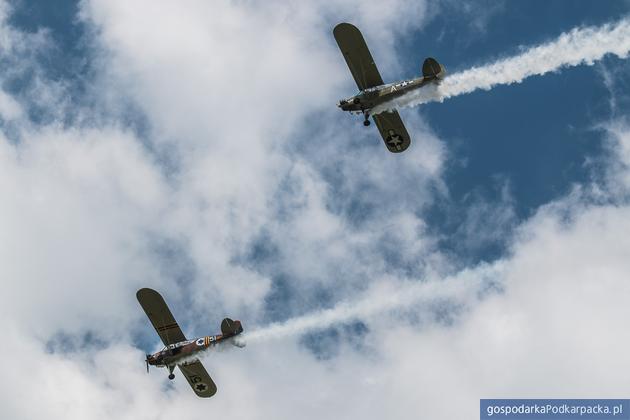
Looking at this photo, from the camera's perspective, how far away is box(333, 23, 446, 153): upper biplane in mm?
40812

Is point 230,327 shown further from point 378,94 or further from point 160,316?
point 378,94

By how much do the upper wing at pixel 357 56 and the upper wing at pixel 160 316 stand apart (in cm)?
1374

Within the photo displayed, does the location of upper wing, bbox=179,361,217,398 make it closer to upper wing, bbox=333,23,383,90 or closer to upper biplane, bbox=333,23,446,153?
upper biplane, bbox=333,23,446,153

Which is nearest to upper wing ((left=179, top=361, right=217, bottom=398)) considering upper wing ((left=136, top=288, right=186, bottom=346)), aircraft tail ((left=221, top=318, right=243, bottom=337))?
upper wing ((left=136, top=288, right=186, bottom=346))

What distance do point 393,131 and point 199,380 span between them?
16.6 meters

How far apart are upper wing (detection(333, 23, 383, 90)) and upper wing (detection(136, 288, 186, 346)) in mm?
13736

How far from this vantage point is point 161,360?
158 ft

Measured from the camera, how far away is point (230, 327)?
45281 mm

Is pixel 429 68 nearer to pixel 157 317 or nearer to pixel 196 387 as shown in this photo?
pixel 157 317

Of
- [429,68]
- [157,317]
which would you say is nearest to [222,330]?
[157,317]

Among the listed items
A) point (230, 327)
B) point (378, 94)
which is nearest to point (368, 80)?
point (378, 94)

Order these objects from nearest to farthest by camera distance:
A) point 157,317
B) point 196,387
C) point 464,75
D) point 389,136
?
point 464,75, point 389,136, point 157,317, point 196,387

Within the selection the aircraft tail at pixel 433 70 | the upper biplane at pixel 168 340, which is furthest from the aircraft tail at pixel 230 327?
the aircraft tail at pixel 433 70

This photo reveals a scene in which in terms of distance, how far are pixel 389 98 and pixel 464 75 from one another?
3448mm
